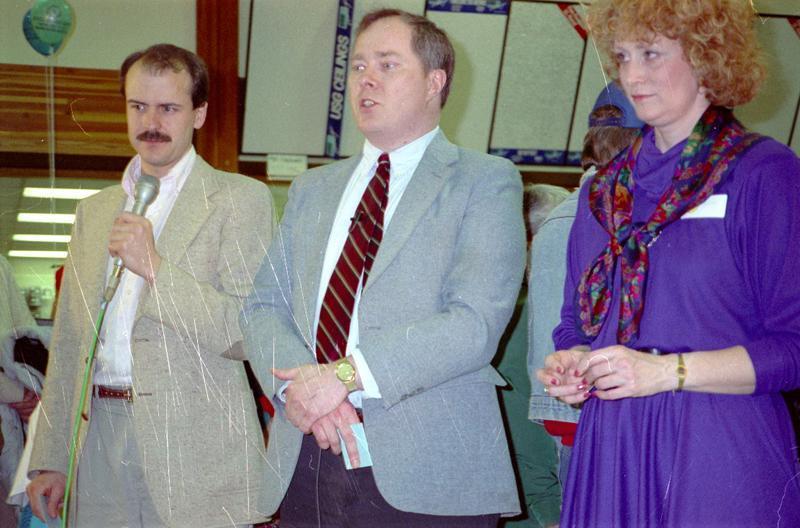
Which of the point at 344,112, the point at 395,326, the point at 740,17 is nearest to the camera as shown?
the point at 740,17

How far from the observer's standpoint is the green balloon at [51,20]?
7.16ft

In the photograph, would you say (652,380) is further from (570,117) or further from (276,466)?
(570,117)

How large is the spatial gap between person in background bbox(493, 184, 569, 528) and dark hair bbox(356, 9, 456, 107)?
0.84m

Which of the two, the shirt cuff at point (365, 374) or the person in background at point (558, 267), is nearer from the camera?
the shirt cuff at point (365, 374)

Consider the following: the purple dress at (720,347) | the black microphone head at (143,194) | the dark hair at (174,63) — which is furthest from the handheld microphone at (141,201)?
the purple dress at (720,347)

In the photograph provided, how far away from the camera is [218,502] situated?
182cm

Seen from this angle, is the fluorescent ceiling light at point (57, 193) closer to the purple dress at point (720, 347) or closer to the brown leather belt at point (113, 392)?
the brown leather belt at point (113, 392)

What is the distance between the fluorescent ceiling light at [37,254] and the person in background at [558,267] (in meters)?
1.05

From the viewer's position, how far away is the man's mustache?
1.96 metres

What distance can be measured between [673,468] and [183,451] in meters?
0.98

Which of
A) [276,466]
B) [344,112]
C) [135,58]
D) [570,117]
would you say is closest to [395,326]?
[276,466]

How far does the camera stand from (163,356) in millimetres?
1794

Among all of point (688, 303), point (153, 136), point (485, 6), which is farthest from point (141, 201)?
point (485, 6)

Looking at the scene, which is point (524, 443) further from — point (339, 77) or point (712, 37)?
point (712, 37)
